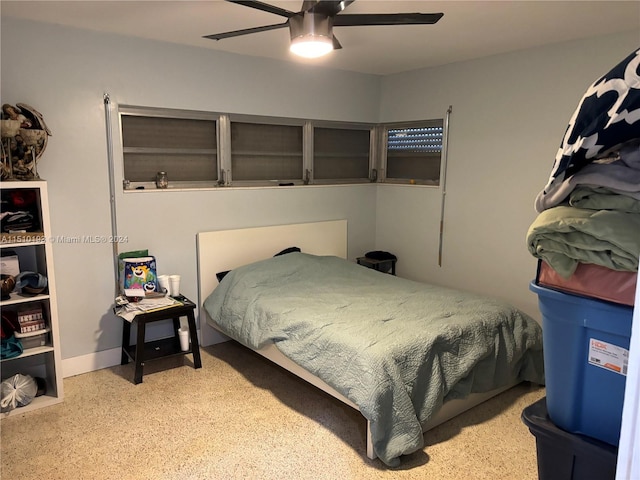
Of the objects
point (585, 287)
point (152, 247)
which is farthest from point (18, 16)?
point (585, 287)

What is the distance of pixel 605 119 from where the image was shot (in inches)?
37.1

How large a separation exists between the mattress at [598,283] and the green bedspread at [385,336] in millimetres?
1292

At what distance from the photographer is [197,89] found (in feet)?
11.5

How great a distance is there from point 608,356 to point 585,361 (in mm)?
54

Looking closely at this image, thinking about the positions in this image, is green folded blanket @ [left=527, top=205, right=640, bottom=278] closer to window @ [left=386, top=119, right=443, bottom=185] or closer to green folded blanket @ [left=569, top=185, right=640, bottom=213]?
green folded blanket @ [left=569, top=185, right=640, bottom=213]

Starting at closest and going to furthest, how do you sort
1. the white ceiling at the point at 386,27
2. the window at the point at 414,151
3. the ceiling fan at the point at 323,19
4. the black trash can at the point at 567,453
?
the black trash can at the point at 567,453
the ceiling fan at the point at 323,19
the white ceiling at the point at 386,27
the window at the point at 414,151

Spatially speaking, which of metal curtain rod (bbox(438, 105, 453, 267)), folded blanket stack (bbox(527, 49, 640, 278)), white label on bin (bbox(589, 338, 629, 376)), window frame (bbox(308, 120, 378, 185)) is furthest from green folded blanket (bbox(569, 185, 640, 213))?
window frame (bbox(308, 120, 378, 185))

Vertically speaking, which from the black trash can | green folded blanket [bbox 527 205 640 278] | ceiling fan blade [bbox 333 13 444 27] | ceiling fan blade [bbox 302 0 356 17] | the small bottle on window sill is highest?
ceiling fan blade [bbox 302 0 356 17]

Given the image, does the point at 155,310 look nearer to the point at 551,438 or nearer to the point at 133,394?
the point at 133,394

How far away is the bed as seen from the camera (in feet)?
7.38

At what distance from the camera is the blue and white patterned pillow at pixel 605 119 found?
0.91 m

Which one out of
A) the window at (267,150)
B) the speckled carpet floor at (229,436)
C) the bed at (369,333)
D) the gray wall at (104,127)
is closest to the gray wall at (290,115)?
the gray wall at (104,127)

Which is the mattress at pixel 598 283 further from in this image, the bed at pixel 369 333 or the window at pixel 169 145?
the window at pixel 169 145

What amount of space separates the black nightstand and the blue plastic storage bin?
3.36 metres
